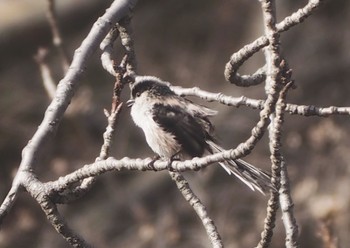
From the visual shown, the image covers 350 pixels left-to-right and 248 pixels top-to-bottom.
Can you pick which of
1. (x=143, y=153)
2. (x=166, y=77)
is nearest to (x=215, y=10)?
(x=166, y=77)

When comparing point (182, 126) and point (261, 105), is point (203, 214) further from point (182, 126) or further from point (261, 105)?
point (182, 126)

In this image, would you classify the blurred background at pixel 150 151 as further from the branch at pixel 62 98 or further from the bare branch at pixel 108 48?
the branch at pixel 62 98

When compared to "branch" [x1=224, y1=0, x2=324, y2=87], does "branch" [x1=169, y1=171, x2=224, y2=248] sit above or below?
below

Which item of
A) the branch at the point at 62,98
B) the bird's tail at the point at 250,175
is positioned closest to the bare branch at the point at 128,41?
the branch at the point at 62,98

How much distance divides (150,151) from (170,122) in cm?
536

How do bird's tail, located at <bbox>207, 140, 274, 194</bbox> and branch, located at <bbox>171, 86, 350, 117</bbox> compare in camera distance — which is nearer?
branch, located at <bbox>171, 86, 350, 117</bbox>

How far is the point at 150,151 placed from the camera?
903cm

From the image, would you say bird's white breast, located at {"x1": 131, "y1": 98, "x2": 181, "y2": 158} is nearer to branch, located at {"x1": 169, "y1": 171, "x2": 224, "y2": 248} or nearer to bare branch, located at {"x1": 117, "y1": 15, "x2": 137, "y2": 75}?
bare branch, located at {"x1": 117, "y1": 15, "x2": 137, "y2": 75}

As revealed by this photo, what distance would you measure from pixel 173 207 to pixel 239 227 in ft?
2.76

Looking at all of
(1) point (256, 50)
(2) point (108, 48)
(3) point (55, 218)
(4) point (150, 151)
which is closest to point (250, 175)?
(1) point (256, 50)

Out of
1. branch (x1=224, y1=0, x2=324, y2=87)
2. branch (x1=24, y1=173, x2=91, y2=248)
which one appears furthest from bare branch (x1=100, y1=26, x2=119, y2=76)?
branch (x1=24, y1=173, x2=91, y2=248)

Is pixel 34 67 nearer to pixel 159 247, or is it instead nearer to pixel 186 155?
pixel 159 247

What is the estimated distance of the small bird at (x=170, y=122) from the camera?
366cm

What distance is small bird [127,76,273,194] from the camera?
3.66 metres
